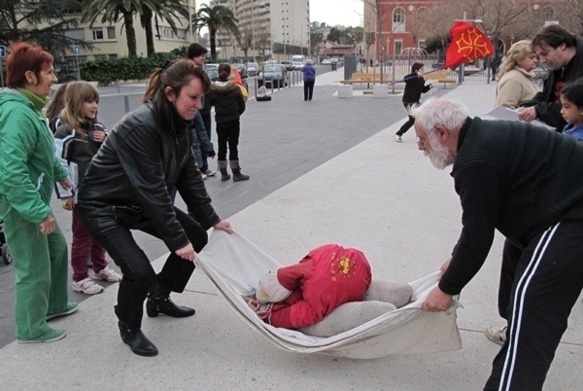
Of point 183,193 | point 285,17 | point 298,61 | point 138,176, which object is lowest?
point 183,193

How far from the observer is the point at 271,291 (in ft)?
10.2

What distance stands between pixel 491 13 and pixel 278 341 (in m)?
35.6

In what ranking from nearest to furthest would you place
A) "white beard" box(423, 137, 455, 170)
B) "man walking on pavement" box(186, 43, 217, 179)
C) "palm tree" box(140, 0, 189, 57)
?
"white beard" box(423, 137, 455, 170) → "man walking on pavement" box(186, 43, 217, 179) → "palm tree" box(140, 0, 189, 57)

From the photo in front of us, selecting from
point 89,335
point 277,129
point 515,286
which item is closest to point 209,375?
point 89,335

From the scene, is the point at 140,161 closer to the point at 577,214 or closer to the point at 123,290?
the point at 123,290

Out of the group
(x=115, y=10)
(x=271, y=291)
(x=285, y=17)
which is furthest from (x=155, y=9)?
(x=285, y=17)

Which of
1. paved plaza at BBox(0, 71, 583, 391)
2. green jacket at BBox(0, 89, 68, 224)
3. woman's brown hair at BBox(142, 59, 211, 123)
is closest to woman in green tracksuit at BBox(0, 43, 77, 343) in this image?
green jacket at BBox(0, 89, 68, 224)

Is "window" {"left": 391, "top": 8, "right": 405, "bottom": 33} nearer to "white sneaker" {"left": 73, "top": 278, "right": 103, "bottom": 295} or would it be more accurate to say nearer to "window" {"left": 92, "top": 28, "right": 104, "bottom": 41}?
"window" {"left": 92, "top": 28, "right": 104, "bottom": 41}

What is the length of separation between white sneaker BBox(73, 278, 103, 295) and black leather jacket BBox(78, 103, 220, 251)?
3.66ft

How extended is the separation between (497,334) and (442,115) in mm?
1590

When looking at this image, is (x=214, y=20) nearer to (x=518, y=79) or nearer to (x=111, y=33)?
(x=111, y=33)

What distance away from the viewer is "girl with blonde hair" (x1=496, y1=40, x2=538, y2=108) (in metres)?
4.85

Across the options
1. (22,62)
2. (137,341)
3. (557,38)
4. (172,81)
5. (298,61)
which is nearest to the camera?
(172,81)

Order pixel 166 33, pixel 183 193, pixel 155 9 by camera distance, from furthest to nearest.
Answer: pixel 166 33, pixel 155 9, pixel 183 193
